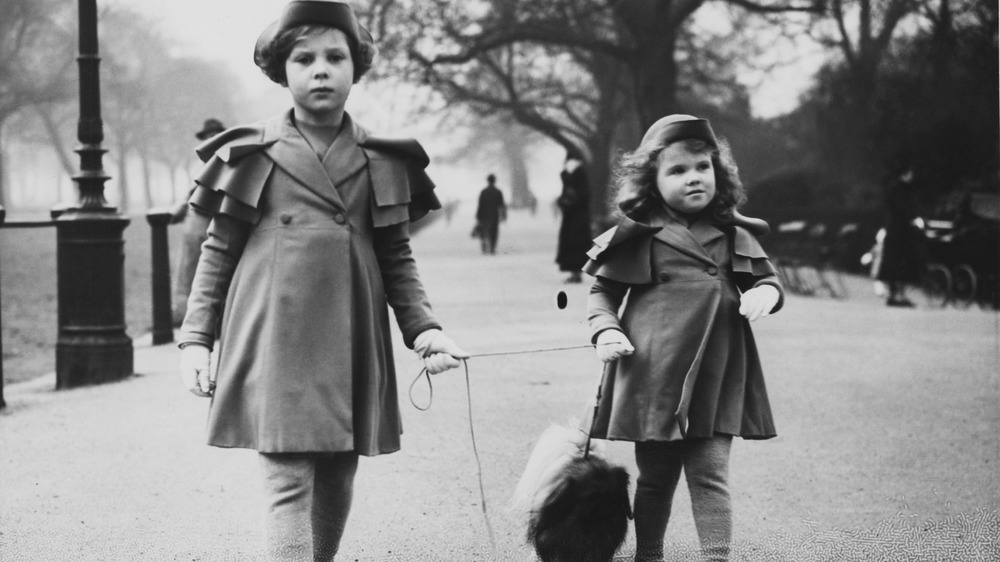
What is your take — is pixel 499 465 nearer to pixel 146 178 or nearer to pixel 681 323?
pixel 681 323

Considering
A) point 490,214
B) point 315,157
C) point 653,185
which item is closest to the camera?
point 315,157

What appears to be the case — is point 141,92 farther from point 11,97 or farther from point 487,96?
point 487,96

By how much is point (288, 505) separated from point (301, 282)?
56 cm

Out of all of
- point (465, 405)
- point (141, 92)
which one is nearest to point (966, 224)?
point (465, 405)

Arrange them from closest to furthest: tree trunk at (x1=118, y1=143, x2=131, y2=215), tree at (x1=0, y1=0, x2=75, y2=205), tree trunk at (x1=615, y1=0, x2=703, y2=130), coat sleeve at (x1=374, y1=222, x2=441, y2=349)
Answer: coat sleeve at (x1=374, y1=222, x2=441, y2=349)
tree trunk at (x1=615, y1=0, x2=703, y2=130)
tree at (x1=0, y1=0, x2=75, y2=205)
tree trunk at (x1=118, y1=143, x2=131, y2=215)

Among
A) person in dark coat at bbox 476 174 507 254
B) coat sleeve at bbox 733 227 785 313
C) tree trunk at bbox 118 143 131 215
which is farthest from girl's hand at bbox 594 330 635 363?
tree trunk at bbox 118 143 131 215

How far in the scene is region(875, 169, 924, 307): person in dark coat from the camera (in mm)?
13664

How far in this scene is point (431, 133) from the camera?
35.8 ft

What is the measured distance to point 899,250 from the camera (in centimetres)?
1377

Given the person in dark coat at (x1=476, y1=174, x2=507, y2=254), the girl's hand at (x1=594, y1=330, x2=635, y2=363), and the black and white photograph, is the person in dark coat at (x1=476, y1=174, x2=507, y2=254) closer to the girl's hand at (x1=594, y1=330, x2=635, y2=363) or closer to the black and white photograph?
the black and white photograph

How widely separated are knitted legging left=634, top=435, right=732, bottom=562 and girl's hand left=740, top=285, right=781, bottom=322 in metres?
0.38

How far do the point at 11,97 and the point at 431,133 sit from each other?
230 inches

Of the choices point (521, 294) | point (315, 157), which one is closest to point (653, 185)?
point (315, 157)

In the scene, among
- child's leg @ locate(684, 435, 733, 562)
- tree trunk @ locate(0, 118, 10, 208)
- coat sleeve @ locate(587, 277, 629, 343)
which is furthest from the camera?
tree trunk @ locate(0, 118, 10, 208)
